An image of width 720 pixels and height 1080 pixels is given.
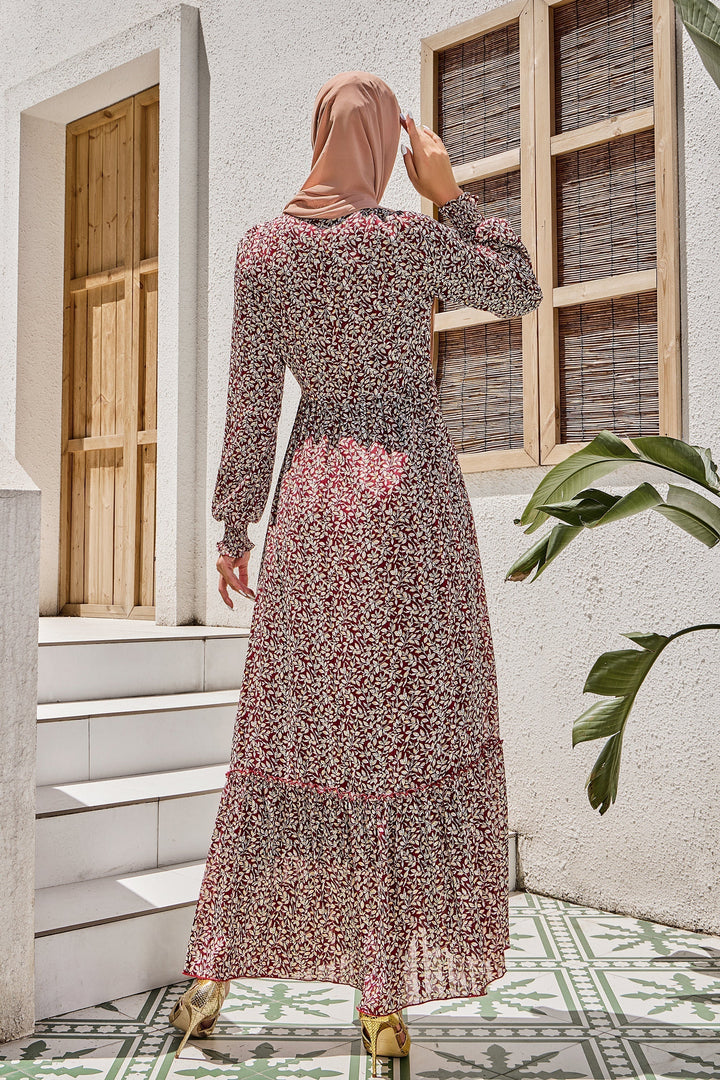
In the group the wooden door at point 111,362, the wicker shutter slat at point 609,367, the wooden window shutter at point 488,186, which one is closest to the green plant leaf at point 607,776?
the wicker shutter slat at point 609,367

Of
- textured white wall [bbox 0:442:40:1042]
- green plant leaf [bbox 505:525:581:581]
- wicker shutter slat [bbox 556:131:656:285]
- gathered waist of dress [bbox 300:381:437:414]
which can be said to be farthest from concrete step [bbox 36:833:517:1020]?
wicker shutter slat [bbox 556:131:656:285]

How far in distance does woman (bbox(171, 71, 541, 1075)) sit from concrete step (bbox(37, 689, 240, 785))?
840 millimetres

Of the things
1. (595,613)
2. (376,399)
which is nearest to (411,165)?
(376,399)

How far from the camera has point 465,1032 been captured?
7.16ft

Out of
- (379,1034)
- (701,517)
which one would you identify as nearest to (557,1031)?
(379,1034)

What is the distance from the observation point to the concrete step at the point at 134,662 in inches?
122

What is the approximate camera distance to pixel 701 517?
2.31 m

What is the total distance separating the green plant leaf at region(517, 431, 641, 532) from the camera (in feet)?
7.07

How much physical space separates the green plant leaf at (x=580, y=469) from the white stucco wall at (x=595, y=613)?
731mm

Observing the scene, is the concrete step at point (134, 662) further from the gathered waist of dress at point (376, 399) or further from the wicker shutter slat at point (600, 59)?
the wicker shutter slat at point (600, 59)

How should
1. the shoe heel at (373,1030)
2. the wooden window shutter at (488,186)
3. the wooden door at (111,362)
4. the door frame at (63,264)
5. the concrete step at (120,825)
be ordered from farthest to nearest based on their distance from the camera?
1. the wooden door at (111,362)
2. the door frame at (63,264)
3. the wooden window shutter at (488,186)
4. the concrete step at (120,825)
5. the shoe heel at (373,1030)

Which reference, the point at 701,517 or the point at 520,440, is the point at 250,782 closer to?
the point at 701,517

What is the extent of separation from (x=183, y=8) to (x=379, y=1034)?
394 cm

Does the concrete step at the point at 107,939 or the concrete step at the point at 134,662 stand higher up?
the concrete step at the point at 134,662
